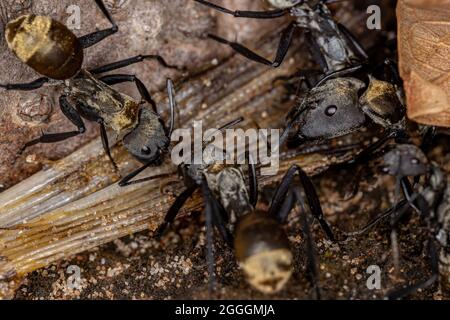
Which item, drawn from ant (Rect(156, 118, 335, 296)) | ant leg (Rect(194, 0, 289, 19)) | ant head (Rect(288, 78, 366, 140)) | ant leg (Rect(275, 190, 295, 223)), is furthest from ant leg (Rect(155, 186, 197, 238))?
ant leg (Rect(194, 0, 289, 19))

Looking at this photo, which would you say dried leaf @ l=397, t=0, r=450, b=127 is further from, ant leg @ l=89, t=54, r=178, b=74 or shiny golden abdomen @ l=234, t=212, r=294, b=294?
ant leg @ l=89, t=54, r=178, b=74

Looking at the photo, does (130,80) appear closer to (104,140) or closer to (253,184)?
(104,140)

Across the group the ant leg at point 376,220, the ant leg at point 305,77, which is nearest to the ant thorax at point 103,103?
the ant leg at point 305,77

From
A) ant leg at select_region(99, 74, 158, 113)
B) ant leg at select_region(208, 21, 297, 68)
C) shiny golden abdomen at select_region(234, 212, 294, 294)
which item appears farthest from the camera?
ant leg at select_region(208, 21, 297, 68)

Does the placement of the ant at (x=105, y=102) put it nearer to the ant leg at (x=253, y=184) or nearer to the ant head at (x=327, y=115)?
the ant leg at (x=253, y=184)

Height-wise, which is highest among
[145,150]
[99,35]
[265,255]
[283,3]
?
[283,3]

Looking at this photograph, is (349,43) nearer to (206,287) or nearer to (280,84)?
(280,84)

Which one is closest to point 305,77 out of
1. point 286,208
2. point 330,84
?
point 330,84
